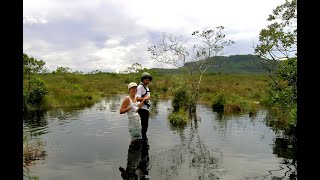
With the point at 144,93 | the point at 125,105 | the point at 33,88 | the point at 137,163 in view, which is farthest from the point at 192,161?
the point at 33,88

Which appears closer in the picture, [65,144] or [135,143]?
[135,143]

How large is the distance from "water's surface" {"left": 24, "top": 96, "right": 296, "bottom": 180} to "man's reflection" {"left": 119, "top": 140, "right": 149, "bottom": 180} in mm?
29

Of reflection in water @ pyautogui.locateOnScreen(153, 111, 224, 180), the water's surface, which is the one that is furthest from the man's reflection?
reflection in water @ pyautogui.locateOnScreen(153, 111, 224, 180)

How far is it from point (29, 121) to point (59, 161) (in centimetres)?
935

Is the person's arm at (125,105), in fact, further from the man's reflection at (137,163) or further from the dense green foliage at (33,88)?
the dense green foliage at (33,88)

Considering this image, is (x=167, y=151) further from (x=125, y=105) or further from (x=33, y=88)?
(x=33, y=88)

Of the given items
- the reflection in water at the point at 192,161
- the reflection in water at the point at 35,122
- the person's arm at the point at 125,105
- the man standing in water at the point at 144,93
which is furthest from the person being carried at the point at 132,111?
the reflection in water at the point at 35,122

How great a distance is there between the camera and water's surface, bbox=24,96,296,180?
8.43 metres

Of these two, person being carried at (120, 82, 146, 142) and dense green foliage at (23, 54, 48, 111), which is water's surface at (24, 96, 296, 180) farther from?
dense green foliage at (23, 54, 48, 111)

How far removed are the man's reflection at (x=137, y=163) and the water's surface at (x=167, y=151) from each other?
0.03m
